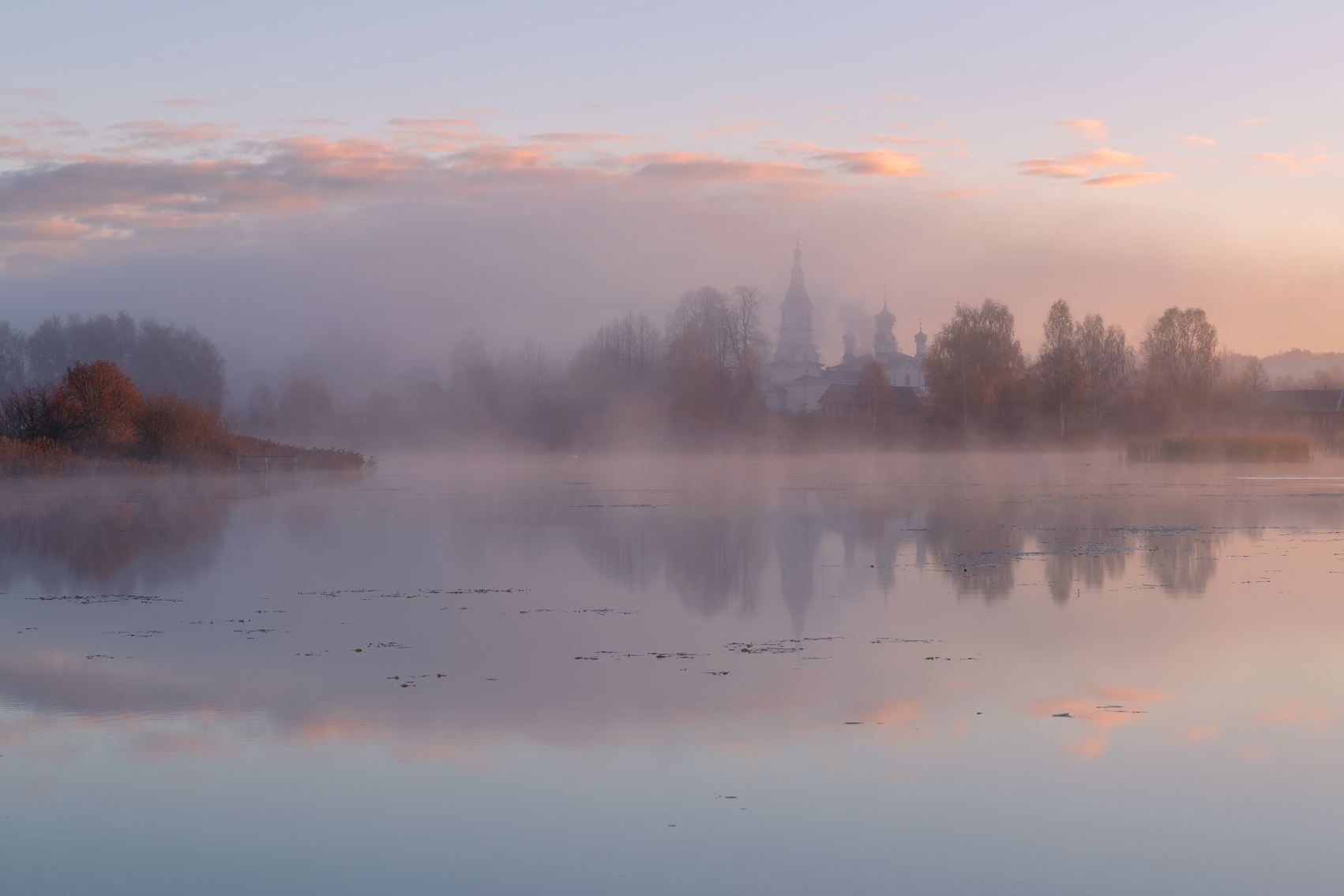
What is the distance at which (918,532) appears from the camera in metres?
21.6

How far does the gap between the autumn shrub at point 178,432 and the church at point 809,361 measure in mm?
85503

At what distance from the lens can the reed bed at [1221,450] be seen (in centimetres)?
5416

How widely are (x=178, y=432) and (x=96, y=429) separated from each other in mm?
3572

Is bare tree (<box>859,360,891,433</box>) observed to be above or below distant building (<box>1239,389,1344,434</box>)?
above

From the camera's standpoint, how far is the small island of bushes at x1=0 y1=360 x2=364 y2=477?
124 ft

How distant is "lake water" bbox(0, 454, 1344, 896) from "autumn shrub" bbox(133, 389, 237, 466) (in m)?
24.7

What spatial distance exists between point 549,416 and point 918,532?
62.9 m

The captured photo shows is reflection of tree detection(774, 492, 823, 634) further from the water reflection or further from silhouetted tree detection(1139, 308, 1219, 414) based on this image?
silhouetted tree detection(1139, 308, 1219, 414)

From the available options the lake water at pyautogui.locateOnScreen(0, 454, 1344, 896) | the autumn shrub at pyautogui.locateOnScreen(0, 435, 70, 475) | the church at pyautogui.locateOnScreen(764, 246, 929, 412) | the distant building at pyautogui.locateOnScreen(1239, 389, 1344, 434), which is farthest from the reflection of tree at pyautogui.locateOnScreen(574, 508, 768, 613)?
the church at pyautogui.locateOnScreen(764, 246, 929, 412)

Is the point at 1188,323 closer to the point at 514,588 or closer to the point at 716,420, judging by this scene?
the point at 716,420

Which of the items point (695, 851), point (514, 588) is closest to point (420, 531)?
point (514, 588)

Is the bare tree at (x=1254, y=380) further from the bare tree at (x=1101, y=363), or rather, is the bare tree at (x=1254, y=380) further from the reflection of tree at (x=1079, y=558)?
the reflection of tree at (x=1079, y=558)

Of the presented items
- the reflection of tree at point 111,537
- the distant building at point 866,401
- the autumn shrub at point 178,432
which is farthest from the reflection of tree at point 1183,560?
the distant building at point 866,401

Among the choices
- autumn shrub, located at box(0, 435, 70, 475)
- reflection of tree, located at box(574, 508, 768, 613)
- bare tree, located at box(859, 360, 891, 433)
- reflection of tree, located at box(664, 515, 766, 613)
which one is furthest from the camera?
bare tree, located at box(859, 360, 891, 433)
